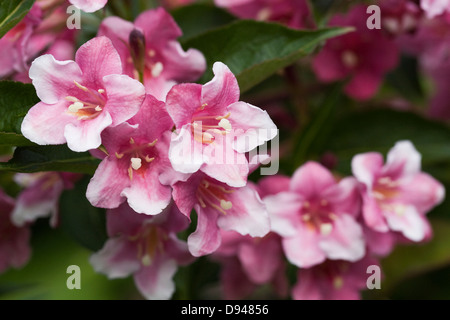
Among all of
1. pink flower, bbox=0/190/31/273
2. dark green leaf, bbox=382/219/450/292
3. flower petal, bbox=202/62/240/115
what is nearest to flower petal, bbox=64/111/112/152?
flower petal, bbox=202/62/240/115

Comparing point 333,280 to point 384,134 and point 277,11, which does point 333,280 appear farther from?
point 277,11

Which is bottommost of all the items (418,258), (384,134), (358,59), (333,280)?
(418,258)

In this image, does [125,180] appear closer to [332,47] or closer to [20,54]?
[20,54]

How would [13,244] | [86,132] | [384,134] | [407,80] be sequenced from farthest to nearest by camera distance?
[407,80]
[384,134]
[13,244]
[86,132]

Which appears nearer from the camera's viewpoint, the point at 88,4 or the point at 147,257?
the point at 88,4

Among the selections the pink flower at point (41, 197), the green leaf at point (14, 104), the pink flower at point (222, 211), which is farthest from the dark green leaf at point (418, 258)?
the green leaf at point (14, 104)

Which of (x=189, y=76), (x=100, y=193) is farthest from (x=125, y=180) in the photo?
(x=189, y=76)

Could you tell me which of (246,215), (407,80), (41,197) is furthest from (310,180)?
(407,80)

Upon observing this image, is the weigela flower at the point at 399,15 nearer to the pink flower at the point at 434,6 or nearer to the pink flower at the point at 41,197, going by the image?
the pink flower at the point at 434,6
